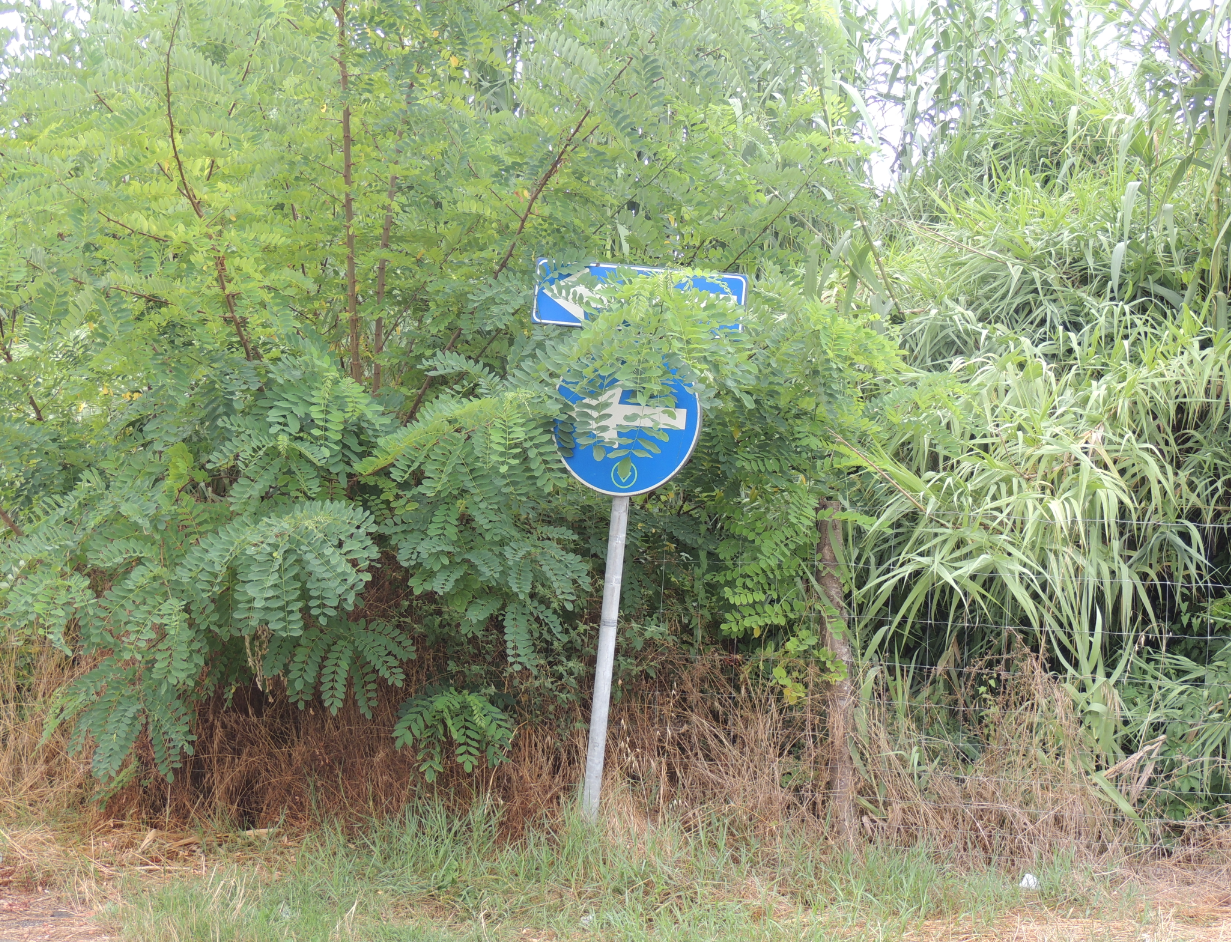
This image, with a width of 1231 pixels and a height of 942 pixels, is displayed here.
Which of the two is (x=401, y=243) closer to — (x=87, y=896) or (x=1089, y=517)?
(x=87, y=896)

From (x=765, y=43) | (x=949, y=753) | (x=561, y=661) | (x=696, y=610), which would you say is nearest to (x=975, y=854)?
(x=949, y=753)

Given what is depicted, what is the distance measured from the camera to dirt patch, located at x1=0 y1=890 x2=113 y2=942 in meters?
3.59

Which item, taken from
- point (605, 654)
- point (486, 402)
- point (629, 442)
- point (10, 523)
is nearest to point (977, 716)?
point (605, 654)

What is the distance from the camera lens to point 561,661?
15.4 feet

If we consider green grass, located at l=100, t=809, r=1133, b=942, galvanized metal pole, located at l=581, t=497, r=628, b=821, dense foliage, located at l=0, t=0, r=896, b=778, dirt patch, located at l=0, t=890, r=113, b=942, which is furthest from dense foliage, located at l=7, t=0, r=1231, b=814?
dirt patch, located at l=0, t=890, r=113, b=942

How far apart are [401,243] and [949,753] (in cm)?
A: 334

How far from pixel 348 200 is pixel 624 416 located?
1503 mm

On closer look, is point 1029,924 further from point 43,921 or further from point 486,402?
point 43,921

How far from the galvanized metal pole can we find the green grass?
0.65ft

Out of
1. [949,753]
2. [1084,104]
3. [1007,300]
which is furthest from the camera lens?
[1084,104]

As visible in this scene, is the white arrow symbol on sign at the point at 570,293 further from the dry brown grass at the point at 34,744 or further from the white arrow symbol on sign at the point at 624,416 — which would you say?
the dry brown grass at the point at 34,744

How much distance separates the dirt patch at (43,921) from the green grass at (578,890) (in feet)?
0.42

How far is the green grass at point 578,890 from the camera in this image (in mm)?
3490

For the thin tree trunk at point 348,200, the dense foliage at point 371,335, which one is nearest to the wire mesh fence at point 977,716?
the dense foliage at point 371,335
